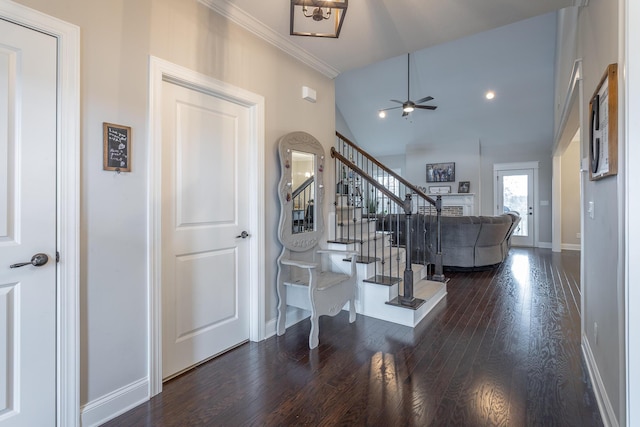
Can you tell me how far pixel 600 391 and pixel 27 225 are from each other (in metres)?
3.11

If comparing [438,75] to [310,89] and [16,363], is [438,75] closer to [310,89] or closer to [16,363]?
[310,89]

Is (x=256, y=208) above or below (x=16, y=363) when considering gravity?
above

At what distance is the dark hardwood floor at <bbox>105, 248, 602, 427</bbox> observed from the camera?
1.69m

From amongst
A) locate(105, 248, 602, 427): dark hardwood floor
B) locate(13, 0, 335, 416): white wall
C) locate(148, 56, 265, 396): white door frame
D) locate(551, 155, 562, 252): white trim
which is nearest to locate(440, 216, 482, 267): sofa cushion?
locate(105, 248, 602, 427): dark hardwood floor

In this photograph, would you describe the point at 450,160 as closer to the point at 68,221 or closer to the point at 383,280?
the point at 383,280

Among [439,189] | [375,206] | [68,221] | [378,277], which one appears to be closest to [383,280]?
[378,277]

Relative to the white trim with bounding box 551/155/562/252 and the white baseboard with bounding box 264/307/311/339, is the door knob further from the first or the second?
the white trim with bounding box 551/155/562/252

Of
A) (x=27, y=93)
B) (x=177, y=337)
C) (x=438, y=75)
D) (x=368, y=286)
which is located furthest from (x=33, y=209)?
(x=438, y=75)

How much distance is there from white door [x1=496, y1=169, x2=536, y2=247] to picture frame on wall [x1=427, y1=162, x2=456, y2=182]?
3.86 ft

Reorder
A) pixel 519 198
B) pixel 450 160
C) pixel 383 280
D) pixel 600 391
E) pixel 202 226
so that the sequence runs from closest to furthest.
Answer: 1. pixel 600 391
2. pixel 202 226
3. pixel 383 280
4. pixel 519 198
5. pixel 450 160

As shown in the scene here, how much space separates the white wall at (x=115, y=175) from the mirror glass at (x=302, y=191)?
3.60 feet

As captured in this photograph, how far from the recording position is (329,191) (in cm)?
342

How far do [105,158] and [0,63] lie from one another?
537mm

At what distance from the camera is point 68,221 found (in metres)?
1.54
